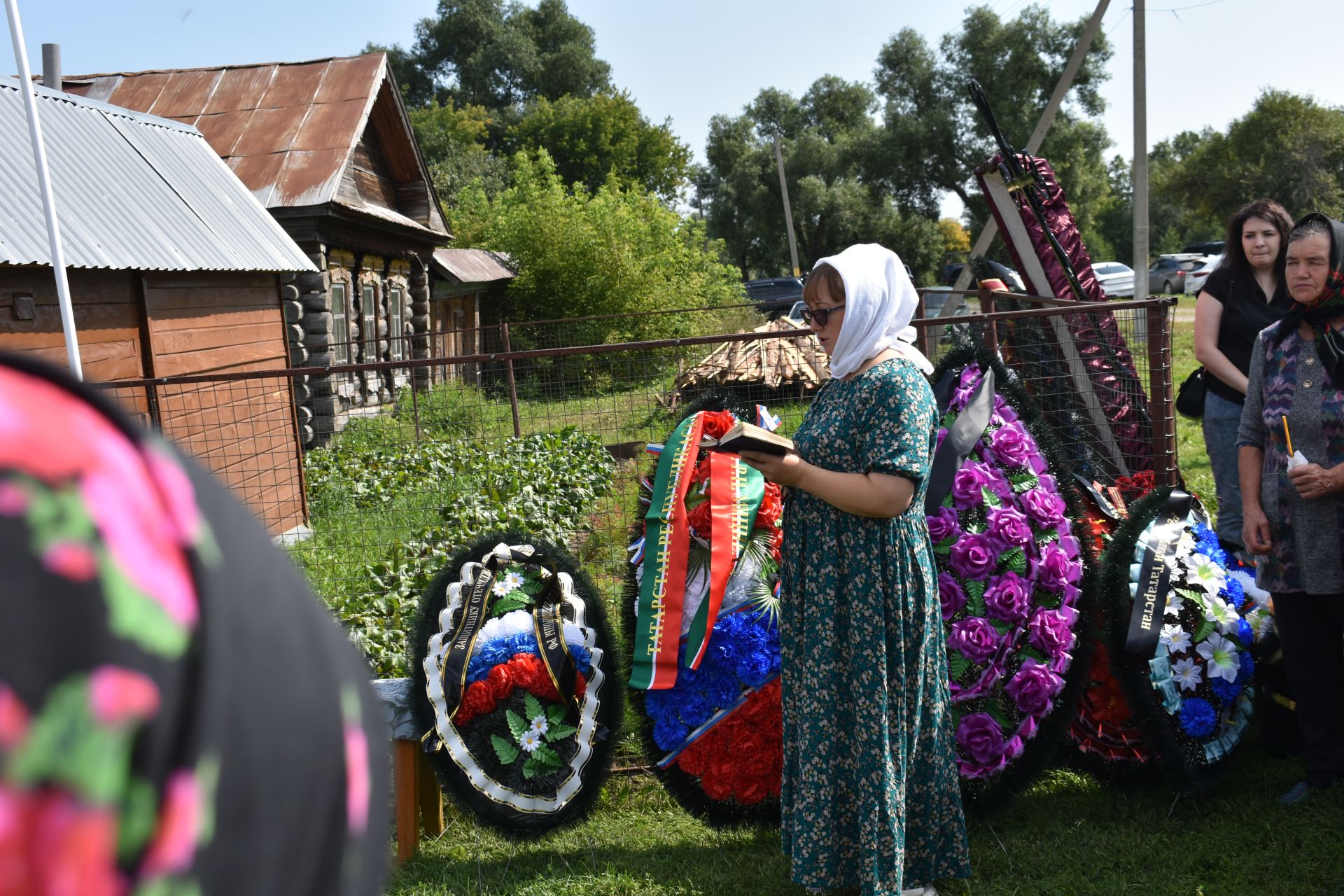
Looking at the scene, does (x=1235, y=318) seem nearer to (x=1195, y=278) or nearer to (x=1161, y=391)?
(x=1161, y=391)

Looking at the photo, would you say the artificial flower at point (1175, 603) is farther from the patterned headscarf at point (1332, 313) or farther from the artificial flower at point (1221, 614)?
the patterned headscarf at point (1332, 313)

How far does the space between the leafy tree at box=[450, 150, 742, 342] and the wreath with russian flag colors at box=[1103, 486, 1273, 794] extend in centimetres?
1429

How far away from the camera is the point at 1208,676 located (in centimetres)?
330

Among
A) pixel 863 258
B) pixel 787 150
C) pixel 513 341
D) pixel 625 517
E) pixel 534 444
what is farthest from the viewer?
pixel 787 150

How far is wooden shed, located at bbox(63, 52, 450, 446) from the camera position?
10836 mm

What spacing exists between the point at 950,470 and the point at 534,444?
16.8 ft

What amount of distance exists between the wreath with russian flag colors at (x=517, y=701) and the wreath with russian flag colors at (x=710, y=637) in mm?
201

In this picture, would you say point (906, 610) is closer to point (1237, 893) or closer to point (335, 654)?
point (1237, 893)

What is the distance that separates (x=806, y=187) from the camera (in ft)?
130

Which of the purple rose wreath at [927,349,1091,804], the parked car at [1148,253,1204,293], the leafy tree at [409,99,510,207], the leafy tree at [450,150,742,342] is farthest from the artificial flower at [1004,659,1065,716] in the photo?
the parked car at [1148,253,1204,293]

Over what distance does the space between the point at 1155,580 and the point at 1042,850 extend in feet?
3.08

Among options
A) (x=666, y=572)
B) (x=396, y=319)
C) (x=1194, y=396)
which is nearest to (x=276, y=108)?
(x=396, y=319)

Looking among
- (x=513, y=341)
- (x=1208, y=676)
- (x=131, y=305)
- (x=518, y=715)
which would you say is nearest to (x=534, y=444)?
(x=131, y=305)

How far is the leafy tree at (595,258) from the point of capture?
1912 centimetres
